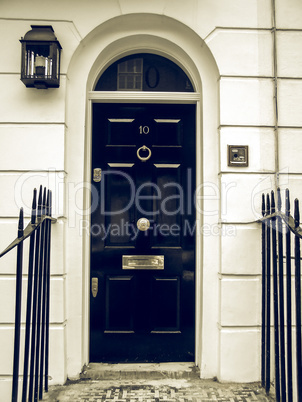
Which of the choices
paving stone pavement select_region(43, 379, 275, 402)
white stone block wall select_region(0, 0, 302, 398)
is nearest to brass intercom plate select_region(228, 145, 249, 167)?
white stone block wall select_region(0, 0, 302, 398)

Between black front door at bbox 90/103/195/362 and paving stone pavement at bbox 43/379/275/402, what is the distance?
0.34m

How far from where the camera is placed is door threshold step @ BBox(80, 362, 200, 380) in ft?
10.5

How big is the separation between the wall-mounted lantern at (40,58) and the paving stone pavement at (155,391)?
8.51 ft

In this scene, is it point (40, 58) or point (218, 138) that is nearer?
point (40, 58)

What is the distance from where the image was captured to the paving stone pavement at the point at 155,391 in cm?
283

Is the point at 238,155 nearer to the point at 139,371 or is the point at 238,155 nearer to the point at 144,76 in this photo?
the point at 144,76

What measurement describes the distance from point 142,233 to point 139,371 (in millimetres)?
1264

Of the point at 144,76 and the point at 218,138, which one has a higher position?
the point at 144,76

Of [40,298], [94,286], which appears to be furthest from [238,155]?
[40,298]

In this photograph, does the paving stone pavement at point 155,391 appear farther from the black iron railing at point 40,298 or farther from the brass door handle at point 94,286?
the brass door handle at point 94,286

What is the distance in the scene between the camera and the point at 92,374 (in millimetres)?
3213

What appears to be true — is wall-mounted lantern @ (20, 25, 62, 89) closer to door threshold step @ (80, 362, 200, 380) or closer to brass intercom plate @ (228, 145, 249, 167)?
brass intercom plate @ (228, 145, 249, 167)

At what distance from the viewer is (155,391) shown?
2943 millimetres

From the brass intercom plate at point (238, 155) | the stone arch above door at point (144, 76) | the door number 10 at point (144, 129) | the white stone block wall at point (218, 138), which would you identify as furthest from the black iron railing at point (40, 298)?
the brass intercom plate at point (238, 155)
